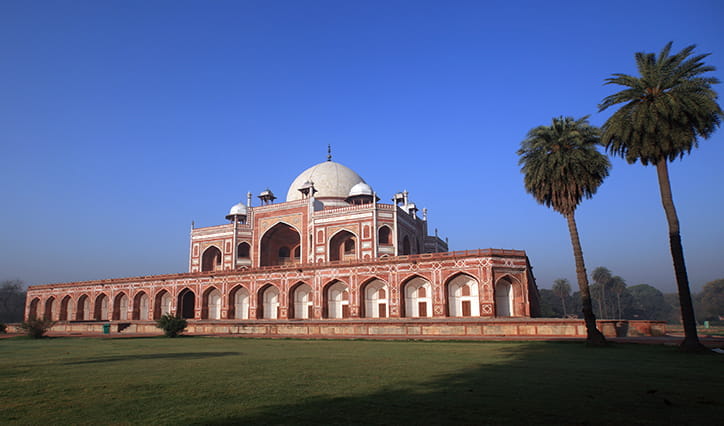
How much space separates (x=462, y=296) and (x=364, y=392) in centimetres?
2779

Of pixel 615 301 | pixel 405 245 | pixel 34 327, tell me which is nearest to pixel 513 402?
pixel 34 327

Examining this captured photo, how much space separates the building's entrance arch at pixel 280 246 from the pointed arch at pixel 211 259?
6992 mm

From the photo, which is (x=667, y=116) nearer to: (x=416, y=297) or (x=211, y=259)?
(x=416, y=297)

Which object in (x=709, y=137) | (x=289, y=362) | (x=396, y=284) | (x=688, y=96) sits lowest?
Result: (x=289, y=362)

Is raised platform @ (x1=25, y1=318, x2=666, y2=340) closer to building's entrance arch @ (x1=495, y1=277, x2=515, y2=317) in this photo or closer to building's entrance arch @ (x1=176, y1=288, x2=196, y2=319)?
building's entrance arch @ (x1=495, y1=277, x2=515, y2=317)

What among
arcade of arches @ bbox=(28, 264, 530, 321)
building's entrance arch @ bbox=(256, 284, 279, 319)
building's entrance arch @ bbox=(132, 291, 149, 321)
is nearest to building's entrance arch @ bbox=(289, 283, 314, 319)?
arcade of arches @ bbox=(28, 264, 530, 321)

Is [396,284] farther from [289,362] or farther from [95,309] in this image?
[95,309]

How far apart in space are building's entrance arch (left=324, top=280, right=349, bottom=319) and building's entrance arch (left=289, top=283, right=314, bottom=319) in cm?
231

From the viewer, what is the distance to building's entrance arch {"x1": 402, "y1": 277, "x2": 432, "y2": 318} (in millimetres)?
35812

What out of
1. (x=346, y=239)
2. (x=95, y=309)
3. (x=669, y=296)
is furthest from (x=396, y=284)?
(x=669, y=296)

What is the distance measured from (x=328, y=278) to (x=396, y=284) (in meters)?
6.17

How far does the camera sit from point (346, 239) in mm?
47188

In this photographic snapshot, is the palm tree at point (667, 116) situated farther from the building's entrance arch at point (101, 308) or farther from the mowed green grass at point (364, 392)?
the building's entrance arch at point (101, 308)

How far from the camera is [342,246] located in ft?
154
